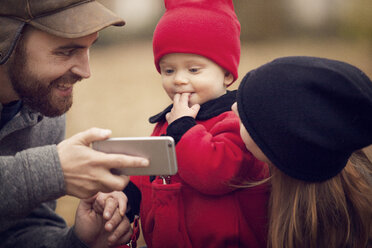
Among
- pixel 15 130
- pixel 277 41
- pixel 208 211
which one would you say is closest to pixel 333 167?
pixel 208 211

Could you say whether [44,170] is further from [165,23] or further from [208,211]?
[165,23]

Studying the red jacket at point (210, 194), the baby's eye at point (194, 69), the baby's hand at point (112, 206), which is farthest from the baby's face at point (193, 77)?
the baby's hand at point (112, 206)

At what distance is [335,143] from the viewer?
1.58 meters

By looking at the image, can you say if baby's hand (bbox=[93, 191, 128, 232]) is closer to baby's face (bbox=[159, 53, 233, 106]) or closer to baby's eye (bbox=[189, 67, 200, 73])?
baby's face (bbox=[159, 53, 233, 106])

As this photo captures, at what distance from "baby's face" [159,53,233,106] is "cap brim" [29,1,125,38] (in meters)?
0.48

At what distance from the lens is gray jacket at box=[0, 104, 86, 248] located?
6.00ft

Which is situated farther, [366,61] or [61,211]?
[366,61]

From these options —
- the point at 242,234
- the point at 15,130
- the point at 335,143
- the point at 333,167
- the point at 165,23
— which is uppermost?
the point at 165,23

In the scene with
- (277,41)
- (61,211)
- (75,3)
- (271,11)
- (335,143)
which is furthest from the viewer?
(271,11)

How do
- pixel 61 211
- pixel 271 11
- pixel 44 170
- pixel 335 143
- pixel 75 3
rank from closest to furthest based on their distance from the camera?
1. pixel 335 143
2. pixel 44 170
3. pixel 75 3
4. pixel 61 211
5. pixel 271 11

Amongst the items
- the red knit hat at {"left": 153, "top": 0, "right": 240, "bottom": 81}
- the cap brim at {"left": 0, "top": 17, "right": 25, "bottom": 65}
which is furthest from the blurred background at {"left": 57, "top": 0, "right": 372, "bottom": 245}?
the red knit hat at {"left": 153, "top": 0, "right": 240, "bottom": 81}

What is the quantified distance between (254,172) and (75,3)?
1364 mm

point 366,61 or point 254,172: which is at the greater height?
point 254,172

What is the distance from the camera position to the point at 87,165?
1814 mm
